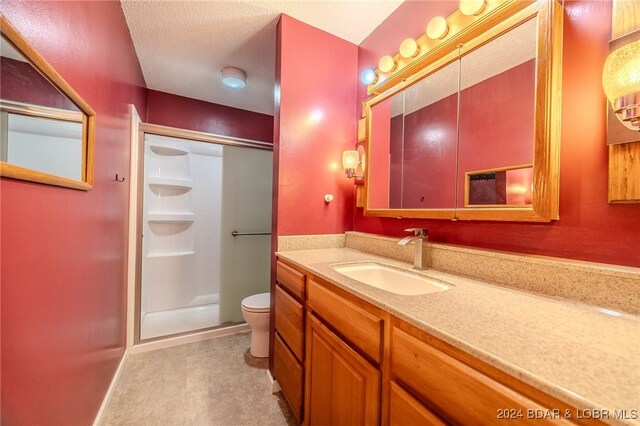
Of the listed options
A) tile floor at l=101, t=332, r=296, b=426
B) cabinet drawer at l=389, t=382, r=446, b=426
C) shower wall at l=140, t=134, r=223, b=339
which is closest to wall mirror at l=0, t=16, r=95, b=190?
cabinet drawer at l=389, t=382, r=446, b=426

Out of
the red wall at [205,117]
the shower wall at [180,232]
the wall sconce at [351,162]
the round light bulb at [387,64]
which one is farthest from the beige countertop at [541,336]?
the red wall at [205,117]

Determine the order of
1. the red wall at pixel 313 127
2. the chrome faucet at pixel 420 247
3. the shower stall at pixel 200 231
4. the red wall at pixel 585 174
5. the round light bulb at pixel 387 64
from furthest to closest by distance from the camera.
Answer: the shower stall at pixel 200 231, the red wall at pixel 313 127, the round light bulb at pixel 387 64, the chrome faucet at pixel 420 247, the red wall at pixel 585 174

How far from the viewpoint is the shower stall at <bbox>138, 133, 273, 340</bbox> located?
2.47 metres

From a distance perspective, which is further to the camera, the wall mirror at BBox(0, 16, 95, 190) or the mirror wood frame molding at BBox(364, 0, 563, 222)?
the mirror wood frame molding at BBox(364, 0, 563, 222)

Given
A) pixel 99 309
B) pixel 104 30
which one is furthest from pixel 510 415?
pixel 104 30

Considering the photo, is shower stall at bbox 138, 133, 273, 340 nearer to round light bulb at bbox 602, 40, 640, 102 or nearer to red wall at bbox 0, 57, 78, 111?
red wall at bbox 0, 57, 78, 111

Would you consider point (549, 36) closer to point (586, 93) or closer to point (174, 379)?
point (586, 93)

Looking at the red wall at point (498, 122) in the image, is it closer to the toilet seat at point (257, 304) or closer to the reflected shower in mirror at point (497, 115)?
the reflected shower in mirror at point (497, 115)

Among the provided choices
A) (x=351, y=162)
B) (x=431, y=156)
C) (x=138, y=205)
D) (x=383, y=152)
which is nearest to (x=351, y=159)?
(x=351, y=162)

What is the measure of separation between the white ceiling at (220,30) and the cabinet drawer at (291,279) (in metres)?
1.66

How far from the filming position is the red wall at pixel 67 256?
0.69m

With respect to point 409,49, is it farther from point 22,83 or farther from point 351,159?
point 22,83

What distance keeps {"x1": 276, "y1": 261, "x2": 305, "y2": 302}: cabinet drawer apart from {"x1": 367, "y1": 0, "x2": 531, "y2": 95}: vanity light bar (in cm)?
132

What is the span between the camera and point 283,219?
169 centimetres
